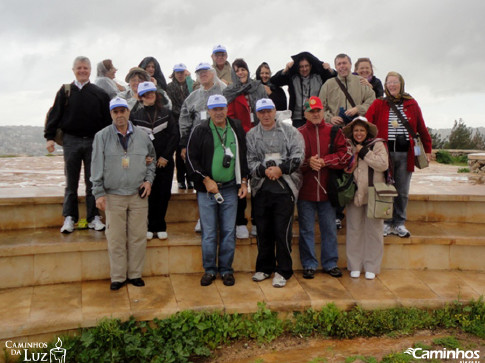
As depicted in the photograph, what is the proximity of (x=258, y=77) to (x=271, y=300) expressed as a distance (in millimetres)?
3148

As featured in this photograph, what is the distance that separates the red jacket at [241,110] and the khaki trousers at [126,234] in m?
1.61

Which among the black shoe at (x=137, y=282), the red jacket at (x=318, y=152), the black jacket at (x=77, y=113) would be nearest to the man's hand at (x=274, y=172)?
the red jacket at (x=318, y=152)

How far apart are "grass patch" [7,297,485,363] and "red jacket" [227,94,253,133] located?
2.32 m

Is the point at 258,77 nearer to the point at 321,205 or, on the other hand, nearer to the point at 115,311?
the point at 321,205

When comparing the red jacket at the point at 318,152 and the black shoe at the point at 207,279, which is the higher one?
the red jacket at the point at 318,152

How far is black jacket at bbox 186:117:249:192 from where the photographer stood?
491 centimetres

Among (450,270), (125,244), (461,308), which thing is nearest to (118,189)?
(125,244)

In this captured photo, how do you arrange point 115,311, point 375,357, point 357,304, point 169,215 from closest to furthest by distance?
point 375,357
point 115,311
point 357,304
point 169,215

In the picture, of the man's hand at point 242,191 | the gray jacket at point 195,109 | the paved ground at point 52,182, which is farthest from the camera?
the paved ground at point 52,182

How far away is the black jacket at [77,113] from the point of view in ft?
17.4

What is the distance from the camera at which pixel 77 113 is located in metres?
5.31

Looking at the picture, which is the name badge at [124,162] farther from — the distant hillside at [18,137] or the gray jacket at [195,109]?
the distant hillside at [18,137]

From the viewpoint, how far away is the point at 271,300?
4738 mm

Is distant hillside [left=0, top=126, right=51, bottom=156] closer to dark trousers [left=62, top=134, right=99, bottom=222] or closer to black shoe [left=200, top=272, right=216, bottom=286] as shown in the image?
dark trousers [left=62, top=134, right=99, bottom=222]
